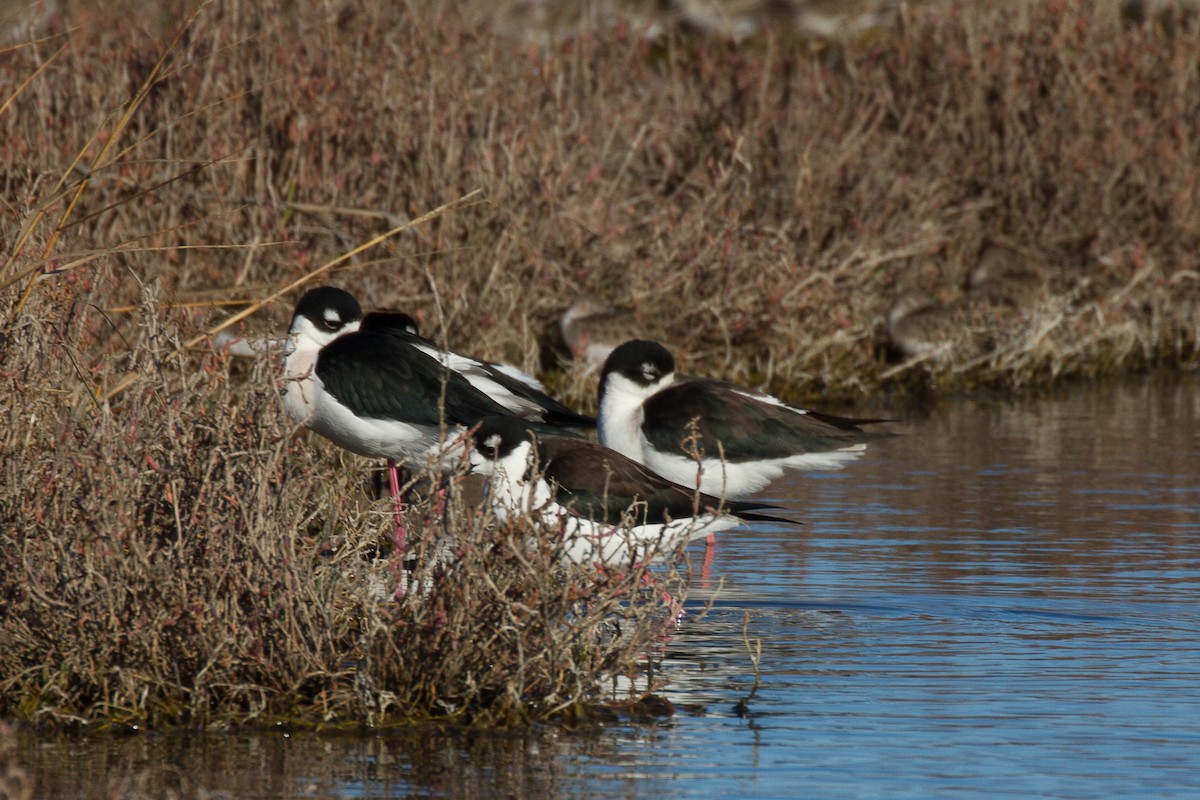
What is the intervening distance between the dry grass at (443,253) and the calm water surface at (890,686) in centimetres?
31

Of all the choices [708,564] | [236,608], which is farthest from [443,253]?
[236,608]

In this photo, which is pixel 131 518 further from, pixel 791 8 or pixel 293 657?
pixel 791 8

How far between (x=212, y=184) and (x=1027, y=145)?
24.3ft

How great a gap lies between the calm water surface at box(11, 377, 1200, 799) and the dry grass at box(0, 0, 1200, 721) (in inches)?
12.4

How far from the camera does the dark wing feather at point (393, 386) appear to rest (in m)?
8.40

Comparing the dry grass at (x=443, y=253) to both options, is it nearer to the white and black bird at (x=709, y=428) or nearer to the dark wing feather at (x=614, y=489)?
the dark wing feather at (x=614, y=489)

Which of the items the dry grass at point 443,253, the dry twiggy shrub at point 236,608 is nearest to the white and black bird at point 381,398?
Result: the dry grass at point 443,253

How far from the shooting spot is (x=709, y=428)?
340 inches

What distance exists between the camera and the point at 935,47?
1725cm

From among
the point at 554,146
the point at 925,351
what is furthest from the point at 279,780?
the point at 925,351

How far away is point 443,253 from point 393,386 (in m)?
4.42

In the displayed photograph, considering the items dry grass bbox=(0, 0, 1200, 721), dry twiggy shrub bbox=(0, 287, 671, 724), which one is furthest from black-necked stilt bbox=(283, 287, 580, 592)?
dry twiggy shrub bbox=(0, 287, 671, 724)

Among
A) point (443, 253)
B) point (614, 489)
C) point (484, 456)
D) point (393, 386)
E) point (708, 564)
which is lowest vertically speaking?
point (708, 564)

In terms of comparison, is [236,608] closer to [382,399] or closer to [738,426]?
[382,399]
